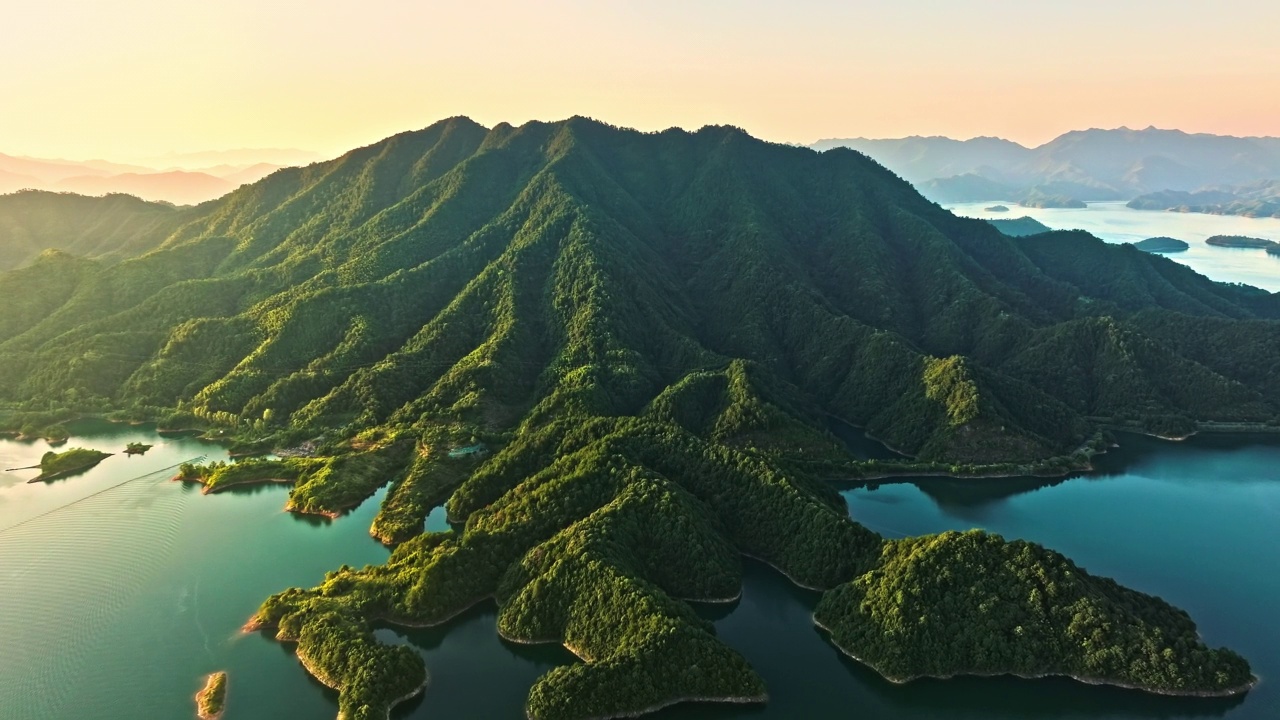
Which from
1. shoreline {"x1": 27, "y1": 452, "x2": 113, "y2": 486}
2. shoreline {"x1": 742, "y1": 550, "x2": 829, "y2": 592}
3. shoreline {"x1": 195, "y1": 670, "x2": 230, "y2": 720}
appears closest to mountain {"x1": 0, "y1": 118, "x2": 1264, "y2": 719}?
shoreline {"x1": 742, "y1": 550, "x2": 829, "y2": 592}

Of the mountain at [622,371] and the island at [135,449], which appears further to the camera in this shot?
the island at [135,449]

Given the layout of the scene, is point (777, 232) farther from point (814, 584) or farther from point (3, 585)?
point (3, 585)

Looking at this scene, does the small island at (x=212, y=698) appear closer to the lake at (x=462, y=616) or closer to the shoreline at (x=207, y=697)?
the shoreline at (x=207, y=697)

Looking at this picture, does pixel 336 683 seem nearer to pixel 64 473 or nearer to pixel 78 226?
pixel 64 473

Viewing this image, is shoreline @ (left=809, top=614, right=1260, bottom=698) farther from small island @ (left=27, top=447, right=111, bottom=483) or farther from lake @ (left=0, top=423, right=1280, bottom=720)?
small island @ (left=27, top=447, right=111, bottom=483)

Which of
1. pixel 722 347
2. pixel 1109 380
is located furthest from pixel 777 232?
pixel 1109 380

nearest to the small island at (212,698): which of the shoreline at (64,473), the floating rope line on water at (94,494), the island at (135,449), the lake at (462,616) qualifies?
the lake at (462,616)

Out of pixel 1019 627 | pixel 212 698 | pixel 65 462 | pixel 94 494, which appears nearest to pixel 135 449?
pixel 65 462
